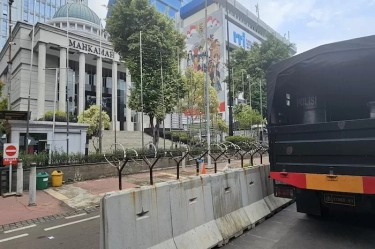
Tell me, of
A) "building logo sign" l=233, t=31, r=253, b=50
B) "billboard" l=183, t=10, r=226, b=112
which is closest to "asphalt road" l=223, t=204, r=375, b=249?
"billboard" l=183, t=10, r=226, b=112

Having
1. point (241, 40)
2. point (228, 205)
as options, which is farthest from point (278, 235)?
point (241, 40)

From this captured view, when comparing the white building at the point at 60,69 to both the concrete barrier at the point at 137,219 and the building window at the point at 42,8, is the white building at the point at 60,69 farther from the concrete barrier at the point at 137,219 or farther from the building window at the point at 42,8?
the building window at the point at 42,8

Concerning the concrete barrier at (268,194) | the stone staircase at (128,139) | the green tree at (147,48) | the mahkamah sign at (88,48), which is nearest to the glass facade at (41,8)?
the mahkamah sign at (88,48)

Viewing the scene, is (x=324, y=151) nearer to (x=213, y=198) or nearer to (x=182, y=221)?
(x=213, y=198)

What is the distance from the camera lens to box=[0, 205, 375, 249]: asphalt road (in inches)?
172

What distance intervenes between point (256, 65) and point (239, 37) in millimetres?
42826

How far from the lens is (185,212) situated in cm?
425

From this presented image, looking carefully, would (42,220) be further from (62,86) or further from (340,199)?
(62,86)

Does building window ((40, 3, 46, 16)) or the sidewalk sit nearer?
the sidewalk

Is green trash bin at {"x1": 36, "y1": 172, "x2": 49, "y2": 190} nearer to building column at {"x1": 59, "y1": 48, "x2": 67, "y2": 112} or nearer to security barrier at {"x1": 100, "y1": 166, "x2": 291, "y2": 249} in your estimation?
security barrier at {"x1": 100, "y1": 166, "x2": 291, "y2": 249}

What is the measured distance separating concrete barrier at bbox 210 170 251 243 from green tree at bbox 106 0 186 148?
1259cm

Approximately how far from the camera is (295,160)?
4969 mm

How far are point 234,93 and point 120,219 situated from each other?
2998 cm

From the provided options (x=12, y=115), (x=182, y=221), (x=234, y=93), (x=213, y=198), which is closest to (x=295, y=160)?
(x=213, y=198)
